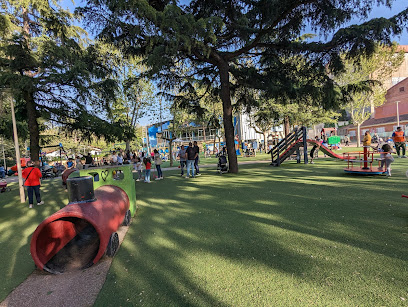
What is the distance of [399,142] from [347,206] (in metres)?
12.0

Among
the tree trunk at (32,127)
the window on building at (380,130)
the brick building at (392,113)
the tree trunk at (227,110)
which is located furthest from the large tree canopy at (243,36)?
the window on building at (380,130)

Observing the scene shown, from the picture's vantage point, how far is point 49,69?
34.0 ft

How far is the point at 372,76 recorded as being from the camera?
24.9m

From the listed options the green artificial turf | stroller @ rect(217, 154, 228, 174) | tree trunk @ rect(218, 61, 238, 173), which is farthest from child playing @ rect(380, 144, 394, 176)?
stroller @ rect(217, 154, 228, 174)

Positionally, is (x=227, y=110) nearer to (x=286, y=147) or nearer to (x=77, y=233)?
(x=286, y=147)

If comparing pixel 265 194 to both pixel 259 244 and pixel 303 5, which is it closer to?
pixel 259 244

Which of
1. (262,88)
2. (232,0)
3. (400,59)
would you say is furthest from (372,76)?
(232,0)

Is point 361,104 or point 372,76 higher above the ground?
point 372,76

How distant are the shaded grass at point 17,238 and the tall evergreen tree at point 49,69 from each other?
457cm

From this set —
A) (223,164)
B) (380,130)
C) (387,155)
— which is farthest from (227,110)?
(380,130)

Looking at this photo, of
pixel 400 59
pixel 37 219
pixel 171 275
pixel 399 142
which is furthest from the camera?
pixel 400 59

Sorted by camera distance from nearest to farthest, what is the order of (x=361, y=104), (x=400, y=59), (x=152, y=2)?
(x=152, y=2) → (x=400, y=59) → (x=361, y=104)

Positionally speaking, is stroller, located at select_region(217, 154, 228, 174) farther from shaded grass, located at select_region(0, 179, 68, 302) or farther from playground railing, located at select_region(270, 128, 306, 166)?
shaded grass, located at select_region(0, 179, 68, 302)

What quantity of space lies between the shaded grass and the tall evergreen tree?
4.57 meters
